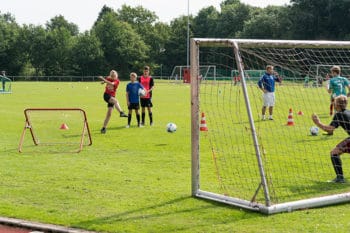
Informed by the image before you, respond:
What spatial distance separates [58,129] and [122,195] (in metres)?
9.64

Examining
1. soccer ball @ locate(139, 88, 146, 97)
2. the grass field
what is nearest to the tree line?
soccer ball @ locate(139, 88, 146, 97)

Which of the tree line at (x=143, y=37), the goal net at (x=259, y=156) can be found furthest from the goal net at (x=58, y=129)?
the tree line at (x=143, y=37)

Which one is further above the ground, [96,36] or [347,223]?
[96,36]

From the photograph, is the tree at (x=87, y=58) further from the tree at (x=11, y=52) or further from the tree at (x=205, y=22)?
the tree at (x=205, y=22)

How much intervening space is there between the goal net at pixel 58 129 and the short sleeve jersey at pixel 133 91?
1.57 meters

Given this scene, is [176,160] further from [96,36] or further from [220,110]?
[96,36]

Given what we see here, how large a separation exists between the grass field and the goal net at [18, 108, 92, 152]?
1.12ft

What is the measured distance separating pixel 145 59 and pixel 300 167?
8059 centimetres

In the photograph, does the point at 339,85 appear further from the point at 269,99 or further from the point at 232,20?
the point at 232,20

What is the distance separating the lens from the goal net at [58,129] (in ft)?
43.5

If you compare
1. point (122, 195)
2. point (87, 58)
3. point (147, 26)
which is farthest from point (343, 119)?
point (147, 26)

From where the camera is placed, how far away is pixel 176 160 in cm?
1160

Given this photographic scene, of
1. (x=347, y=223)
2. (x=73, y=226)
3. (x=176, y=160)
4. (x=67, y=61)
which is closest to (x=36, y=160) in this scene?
(x=176, y=160)

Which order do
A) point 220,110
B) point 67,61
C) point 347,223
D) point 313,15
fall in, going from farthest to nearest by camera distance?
point 67,61 → point 313,15 → point 220,110 → point 347,223
